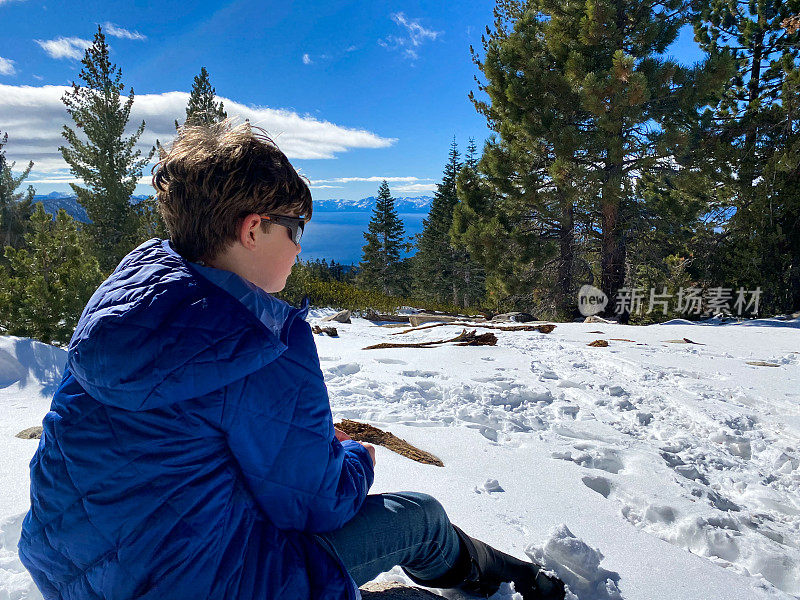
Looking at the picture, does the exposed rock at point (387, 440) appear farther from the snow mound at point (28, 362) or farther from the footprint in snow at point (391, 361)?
the snow mound at point (28, 362)

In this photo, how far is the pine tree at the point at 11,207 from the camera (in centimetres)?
2133

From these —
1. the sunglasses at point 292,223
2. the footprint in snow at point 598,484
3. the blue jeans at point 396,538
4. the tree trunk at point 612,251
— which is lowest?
the footprint in snow at point 598,484

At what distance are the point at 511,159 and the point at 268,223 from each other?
13513 mm

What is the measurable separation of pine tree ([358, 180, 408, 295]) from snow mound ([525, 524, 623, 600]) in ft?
114

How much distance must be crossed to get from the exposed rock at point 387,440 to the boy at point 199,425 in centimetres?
149

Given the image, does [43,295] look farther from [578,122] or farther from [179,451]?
[578,122]

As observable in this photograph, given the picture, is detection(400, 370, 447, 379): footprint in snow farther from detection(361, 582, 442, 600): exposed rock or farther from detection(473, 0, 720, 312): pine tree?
detection(473, 0, 720, 312): pine tree

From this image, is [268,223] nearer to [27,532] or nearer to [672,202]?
[27,532]

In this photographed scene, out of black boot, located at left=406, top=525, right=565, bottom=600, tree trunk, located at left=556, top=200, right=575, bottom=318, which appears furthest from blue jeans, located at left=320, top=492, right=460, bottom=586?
tree trunk, located at left=556, top=200, right=575, bottom=318

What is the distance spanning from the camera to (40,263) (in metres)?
5.39

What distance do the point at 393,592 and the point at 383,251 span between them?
36.0 m

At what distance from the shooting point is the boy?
2.97ft

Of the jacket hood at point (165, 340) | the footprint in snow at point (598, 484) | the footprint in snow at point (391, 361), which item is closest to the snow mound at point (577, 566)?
the footprint in snow at point (598, 484)

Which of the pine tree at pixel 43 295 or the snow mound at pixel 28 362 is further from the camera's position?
the pine tree at pixel 43 295
